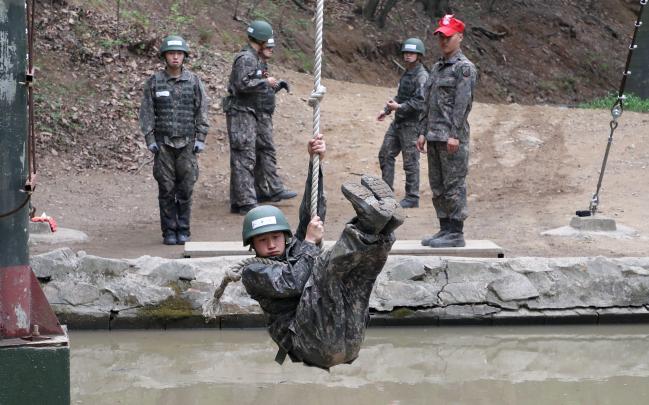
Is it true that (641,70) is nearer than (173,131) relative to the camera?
No

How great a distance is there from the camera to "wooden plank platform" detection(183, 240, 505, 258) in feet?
31.3

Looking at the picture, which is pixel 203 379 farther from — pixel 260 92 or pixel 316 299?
pixel 260 92

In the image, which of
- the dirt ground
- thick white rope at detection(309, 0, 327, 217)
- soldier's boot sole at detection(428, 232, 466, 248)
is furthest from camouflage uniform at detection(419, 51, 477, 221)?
thick white rope at detection(309, 0, 327, 217)

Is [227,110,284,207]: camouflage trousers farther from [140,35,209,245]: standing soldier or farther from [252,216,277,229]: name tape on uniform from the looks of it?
[252,216,277,229]: name tape on uniform

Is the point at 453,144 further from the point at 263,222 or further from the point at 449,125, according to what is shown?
the point at 263,222

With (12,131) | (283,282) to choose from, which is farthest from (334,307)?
(12,131)

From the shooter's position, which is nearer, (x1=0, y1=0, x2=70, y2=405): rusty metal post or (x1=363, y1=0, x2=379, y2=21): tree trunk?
(x1=0, y1=0, x2=70, y2=405): rusty metal post

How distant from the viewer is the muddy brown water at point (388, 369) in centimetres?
721

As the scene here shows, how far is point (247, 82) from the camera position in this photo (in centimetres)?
1147

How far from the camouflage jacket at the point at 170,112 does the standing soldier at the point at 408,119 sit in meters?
2.57

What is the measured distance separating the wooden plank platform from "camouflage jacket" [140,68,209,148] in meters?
1.17

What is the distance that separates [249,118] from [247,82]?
17.2 inches

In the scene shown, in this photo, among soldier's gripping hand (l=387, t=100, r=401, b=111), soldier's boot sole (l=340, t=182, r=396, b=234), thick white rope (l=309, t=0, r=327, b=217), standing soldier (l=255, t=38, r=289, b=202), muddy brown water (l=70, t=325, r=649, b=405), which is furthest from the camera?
soldier's gripping hand (l=387, t=100, r=401, b=111)

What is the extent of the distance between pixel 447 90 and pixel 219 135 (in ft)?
18.0
